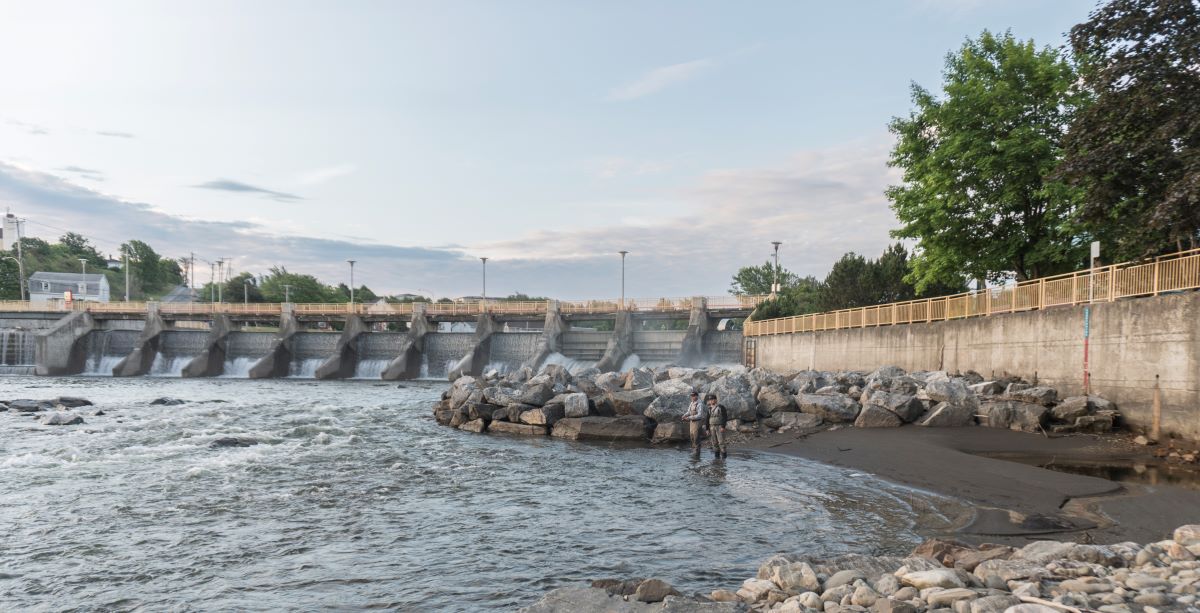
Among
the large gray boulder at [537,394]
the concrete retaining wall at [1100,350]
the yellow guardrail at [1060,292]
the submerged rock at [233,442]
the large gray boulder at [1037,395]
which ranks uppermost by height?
the yellow guardrail at [1060,292]

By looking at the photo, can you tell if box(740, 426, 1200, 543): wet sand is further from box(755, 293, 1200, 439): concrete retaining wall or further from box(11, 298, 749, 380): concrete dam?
box(11, 298, 749, 380): concrete dam

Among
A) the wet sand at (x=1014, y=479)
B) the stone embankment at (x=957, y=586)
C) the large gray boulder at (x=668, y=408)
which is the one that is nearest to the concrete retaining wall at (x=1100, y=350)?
the wet sand at (x=1014, y=479)

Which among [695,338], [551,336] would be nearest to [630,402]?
[695,338]

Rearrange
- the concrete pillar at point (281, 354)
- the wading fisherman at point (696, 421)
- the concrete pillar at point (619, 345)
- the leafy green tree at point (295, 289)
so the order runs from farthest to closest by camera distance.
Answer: the leafy green tree at point (295, 289) → the concrete pillar at point (281, 354) → the concrete pillar at point (619, 345) → the wading fisherman at point (696, 421)

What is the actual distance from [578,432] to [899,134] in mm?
24871

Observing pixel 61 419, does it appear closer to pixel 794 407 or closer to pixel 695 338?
pixel 794 407

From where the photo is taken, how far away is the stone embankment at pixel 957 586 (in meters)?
6.63

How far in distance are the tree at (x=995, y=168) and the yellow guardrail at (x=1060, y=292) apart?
10.9ft

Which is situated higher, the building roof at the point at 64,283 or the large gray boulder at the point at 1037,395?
the building roof at the point at 64,283

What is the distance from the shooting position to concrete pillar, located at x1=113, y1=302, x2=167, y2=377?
66625mm

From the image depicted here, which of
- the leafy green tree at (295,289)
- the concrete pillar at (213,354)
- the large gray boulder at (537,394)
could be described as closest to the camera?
the large gray boulder at (537,394)

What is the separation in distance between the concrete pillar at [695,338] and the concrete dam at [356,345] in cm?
Result: 9

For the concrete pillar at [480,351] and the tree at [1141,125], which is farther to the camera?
the concrete pillar at [480,351]

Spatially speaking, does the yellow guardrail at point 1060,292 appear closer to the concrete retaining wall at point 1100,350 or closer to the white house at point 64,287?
the concrete retaining wall at point 1100,350
